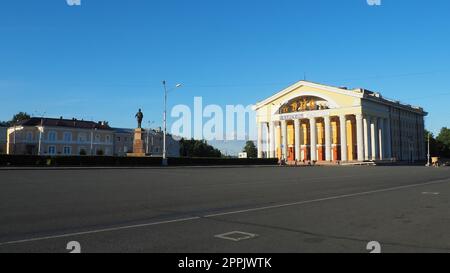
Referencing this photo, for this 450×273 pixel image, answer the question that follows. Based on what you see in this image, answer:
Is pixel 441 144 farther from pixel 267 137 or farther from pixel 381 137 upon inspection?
pixel 267 137

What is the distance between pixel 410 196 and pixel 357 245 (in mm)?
10247

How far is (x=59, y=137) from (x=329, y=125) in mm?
66799

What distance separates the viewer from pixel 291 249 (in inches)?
283

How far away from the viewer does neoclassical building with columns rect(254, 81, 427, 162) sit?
102 meters

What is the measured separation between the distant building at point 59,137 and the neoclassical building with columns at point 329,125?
4264 cm

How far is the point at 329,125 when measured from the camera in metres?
105

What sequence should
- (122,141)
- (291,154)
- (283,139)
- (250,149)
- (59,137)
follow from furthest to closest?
(250,149)
(122,141)
(291,154)
(283,139)
(59,137)

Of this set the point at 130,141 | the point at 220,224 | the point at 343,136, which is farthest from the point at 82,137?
the point at 220,224

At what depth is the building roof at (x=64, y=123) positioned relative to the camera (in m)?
108

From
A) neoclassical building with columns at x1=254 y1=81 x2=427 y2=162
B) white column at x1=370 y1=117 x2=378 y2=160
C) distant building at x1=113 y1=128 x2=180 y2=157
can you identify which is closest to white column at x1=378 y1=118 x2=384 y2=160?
neoclassical building with columns at x1=254 y1=81 x2=427 y2=162
